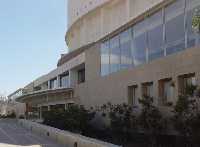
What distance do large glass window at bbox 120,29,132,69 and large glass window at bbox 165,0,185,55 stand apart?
19.3 feet

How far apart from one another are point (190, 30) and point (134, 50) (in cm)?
789

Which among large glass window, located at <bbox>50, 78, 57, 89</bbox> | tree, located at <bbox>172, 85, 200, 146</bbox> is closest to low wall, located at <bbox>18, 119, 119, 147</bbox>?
tree, located at <bbox>172, 85, 200, 146</bbox>

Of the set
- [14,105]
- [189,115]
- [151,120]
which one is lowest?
[151,120]

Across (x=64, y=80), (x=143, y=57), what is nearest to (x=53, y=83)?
(x=64, y=80)

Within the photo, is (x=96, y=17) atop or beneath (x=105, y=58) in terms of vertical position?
atop

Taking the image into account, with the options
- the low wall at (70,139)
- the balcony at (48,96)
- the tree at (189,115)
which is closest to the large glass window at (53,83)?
the balcony at (48,96)

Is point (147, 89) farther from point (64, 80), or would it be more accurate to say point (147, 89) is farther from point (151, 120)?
point (64, 80)

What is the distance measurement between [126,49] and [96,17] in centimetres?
2547

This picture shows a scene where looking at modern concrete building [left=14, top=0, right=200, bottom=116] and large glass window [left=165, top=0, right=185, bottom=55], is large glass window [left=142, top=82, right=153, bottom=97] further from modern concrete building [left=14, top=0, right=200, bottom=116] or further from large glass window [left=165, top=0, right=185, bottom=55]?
large glass window [left=165, top=0, right=185, bottom=55]

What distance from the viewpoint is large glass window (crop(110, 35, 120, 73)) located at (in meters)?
32.2

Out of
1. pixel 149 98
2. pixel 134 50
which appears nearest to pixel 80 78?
pixel 134 50

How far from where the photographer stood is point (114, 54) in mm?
33094

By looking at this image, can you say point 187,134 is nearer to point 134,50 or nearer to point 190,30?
point 190,30

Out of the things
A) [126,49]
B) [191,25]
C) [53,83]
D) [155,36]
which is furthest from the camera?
[53,83]
